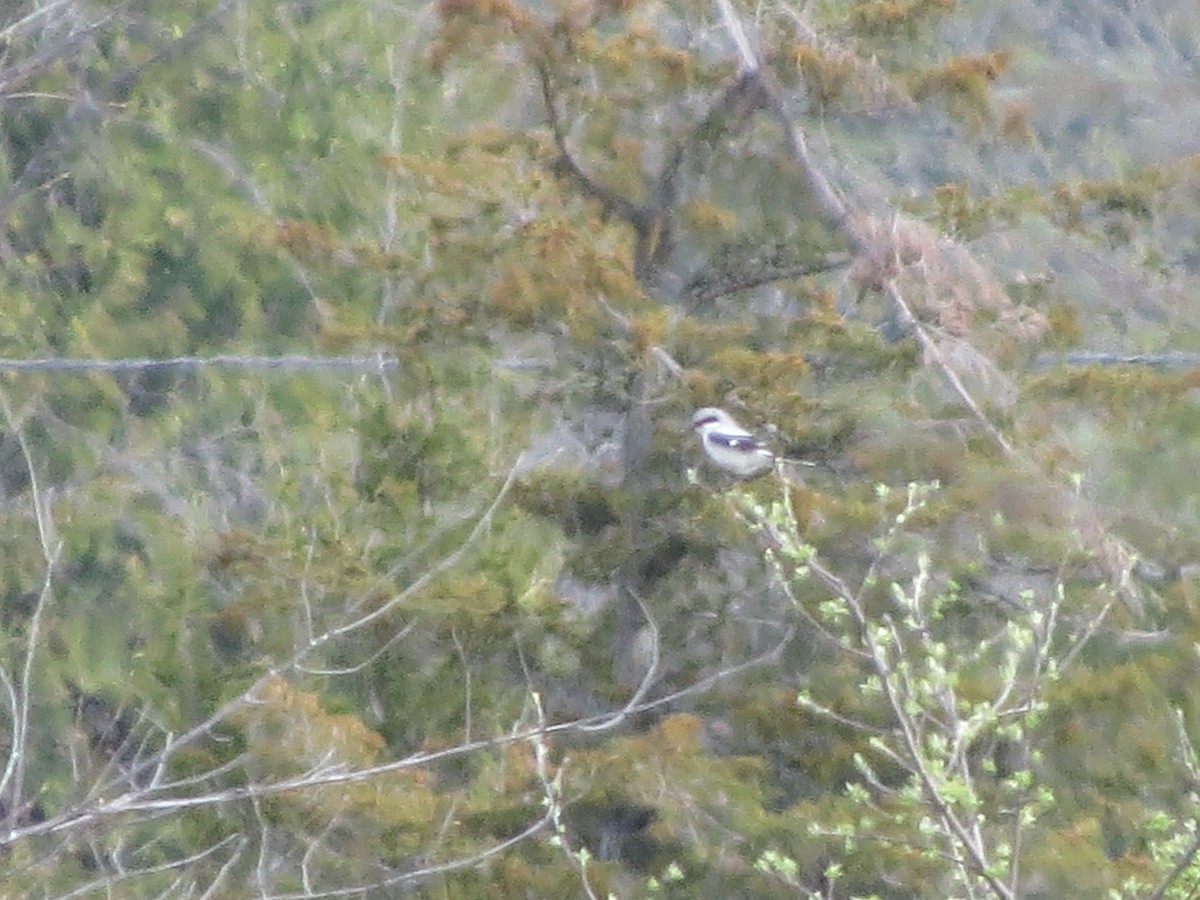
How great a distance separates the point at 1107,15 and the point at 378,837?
33.8 ft

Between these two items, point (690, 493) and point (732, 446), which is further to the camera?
point (690, 493)

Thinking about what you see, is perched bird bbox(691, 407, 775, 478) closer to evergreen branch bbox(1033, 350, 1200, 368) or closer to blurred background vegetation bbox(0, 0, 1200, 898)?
blurred background vegetation bbox(0, 0, 1200, 898)

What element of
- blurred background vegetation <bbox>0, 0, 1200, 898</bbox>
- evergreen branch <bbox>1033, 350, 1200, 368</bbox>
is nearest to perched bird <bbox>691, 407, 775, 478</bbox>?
blurred background vegetation <bbox>0, 0, 1200, 898</bbox>

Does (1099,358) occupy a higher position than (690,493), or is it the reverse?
(1099,358)

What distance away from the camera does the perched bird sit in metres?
6.77

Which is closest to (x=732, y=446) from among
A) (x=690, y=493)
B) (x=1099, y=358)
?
(x=690, y=493)

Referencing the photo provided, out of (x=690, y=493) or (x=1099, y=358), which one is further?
(x=690, y=493)

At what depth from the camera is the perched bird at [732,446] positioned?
22.2ft

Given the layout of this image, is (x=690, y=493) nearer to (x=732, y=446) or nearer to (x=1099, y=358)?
(x=732, y=446)

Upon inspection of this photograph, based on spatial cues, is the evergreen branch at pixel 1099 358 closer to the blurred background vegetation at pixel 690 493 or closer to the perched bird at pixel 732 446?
the blurred background vegetation at pixel 690 493

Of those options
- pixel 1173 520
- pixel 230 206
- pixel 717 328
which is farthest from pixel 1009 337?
pixel 230 206

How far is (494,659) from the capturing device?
310 inches

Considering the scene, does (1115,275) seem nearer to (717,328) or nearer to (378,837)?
(717,328)

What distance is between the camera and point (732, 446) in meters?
6.89
